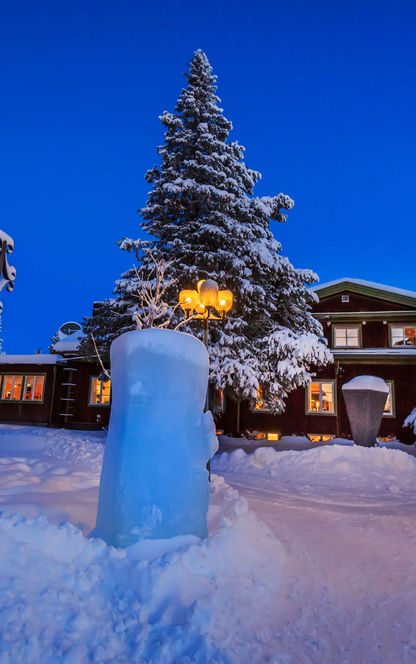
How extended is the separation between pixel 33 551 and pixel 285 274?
14.0m

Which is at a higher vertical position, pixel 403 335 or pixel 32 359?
pixel 403 335

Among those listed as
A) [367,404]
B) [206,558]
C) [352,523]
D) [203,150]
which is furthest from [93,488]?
[203,150]

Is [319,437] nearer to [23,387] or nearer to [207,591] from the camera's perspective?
[23,387]

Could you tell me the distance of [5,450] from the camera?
12.5 metres

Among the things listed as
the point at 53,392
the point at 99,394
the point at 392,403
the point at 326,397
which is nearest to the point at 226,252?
the point at 326,397

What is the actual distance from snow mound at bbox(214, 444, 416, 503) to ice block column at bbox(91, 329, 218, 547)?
5.53 metres

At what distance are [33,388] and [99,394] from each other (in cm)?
440

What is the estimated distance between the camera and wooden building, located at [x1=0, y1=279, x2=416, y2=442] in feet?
76.4

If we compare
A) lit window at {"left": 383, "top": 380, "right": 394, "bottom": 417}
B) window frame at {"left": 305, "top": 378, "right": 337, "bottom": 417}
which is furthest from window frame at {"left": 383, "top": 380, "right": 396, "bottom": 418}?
window frame at {"left": 305, "top": 378, "right": 337, "bottom": 417}

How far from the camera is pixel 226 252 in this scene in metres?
15.5

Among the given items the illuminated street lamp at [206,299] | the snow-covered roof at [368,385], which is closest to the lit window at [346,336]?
the snow-covered roof at [368,385]

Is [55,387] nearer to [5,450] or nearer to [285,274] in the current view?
[5,450]

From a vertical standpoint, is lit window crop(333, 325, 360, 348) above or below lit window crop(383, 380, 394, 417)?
above

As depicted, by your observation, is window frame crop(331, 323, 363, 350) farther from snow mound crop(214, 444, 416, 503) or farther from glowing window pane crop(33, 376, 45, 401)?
glowing window pane crop(33, 376, 45, 401)
